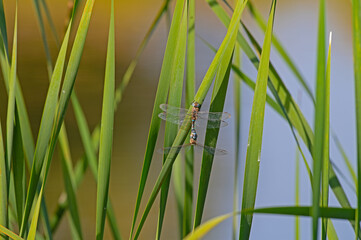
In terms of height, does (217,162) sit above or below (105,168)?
below

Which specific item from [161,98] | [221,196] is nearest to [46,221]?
[161,98]

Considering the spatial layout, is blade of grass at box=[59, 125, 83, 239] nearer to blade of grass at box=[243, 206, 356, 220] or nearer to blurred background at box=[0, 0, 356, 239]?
blade of grass at box=[243, 206, 356, 220]

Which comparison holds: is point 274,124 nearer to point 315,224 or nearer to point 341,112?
point 341,112

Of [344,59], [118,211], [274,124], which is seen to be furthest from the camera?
[344,59]

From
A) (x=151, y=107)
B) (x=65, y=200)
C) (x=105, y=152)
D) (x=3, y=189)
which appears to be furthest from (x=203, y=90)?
(x=151, y=107)

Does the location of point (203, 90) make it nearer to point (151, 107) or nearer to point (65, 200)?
point (65, 200)

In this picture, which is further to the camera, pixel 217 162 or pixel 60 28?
pixel 60 28

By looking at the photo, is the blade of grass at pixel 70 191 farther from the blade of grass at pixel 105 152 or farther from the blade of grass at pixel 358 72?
the blade of grass at pixel 358 72
